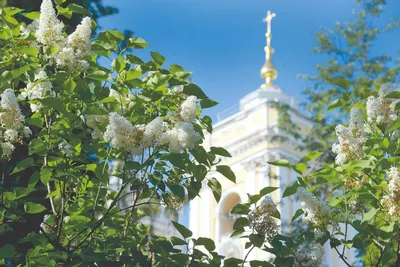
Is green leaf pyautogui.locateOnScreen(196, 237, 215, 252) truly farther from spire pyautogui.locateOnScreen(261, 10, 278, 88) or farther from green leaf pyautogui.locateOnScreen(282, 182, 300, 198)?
spire pyautogui.locateOnScreen(261, 10, 278, 88)

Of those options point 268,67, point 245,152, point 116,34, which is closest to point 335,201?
point 116,34

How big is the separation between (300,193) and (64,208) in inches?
45.8

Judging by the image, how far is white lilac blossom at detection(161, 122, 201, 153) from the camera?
10.4ft

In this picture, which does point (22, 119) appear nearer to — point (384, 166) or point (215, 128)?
point (384, 166)

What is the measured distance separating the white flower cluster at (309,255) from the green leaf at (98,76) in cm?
118

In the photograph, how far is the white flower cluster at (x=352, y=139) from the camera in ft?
11.1

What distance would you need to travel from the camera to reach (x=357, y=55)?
15.8m

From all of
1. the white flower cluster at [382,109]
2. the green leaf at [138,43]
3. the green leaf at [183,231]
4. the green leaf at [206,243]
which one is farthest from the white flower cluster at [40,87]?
the white flower cluster at [382,109]

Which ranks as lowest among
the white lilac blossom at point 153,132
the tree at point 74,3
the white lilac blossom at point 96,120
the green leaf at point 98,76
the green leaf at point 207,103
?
the white lilac blossom at point 153,132

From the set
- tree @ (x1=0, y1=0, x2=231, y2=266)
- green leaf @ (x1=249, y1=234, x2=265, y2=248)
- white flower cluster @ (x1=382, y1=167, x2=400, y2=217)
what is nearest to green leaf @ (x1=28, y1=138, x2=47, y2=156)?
tree @ (x1=0, y1=0, x2=231, y2=266)

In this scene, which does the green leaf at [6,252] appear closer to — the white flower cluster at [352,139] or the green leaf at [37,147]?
the green leaf at [37,147]

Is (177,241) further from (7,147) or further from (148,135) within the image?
(7,147)

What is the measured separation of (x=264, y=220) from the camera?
335cm

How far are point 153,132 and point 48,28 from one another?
716 millimetres
